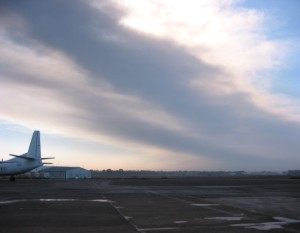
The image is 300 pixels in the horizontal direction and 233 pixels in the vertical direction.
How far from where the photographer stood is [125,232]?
12680mm

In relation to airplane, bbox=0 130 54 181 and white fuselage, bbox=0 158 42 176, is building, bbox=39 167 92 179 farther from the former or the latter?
white fuselage, bbox=0 158 42 176

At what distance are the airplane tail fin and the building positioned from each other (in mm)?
50213

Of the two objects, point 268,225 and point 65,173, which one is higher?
point 65,173

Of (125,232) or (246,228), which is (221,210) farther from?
(125,232)

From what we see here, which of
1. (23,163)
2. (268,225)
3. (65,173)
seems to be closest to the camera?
(268,225)

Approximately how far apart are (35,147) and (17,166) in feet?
17.8

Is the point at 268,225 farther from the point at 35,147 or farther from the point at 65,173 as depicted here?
the point at 65,173

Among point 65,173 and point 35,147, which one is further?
point 65,173

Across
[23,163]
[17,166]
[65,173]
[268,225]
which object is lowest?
[268,225]

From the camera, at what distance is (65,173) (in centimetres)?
13725

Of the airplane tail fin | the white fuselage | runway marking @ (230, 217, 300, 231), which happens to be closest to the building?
the airplane tail fin

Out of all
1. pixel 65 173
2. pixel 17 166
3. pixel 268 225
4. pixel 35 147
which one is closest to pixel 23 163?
pixel 17 166

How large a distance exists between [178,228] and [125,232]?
2.05 m

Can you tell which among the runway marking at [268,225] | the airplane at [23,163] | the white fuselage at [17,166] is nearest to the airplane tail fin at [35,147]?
the airplane at [23,163]
